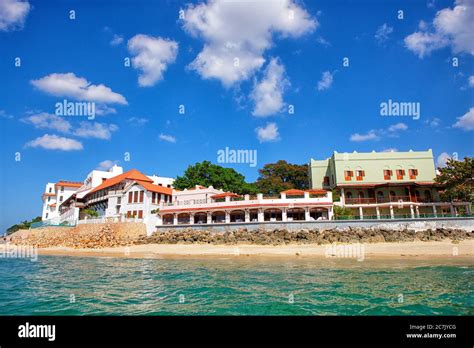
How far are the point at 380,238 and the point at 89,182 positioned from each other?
184 ft

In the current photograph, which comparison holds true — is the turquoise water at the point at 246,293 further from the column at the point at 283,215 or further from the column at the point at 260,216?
the column at the point at 260,216

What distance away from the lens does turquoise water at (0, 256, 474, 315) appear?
901 cm

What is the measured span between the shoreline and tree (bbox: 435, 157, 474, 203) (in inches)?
309

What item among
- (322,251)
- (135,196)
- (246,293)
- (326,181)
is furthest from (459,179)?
(135,196)

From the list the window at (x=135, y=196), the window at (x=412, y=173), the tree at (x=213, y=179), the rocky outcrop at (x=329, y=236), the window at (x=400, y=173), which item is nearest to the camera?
the rocky outcrop at (x=329, y=236)

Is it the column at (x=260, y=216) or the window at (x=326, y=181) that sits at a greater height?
the window at (x=326, y=181)

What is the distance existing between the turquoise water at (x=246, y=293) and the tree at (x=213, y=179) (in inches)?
1437

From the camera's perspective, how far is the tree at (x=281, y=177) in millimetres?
56781

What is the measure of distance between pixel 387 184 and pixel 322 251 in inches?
694

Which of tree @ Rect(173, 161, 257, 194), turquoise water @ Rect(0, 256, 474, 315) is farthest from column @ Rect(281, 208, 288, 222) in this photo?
tree @ Rect(173, 161, 257, 194)

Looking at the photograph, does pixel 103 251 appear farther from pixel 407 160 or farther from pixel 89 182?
pixel 407 160

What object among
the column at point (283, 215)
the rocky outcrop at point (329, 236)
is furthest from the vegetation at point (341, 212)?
the column at point (283, 215)

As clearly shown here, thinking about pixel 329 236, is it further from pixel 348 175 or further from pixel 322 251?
pixel 348 175

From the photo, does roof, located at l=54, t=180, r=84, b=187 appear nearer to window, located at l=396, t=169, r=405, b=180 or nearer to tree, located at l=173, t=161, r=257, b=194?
tree, located at l=173, t=161, r=257, b=194
